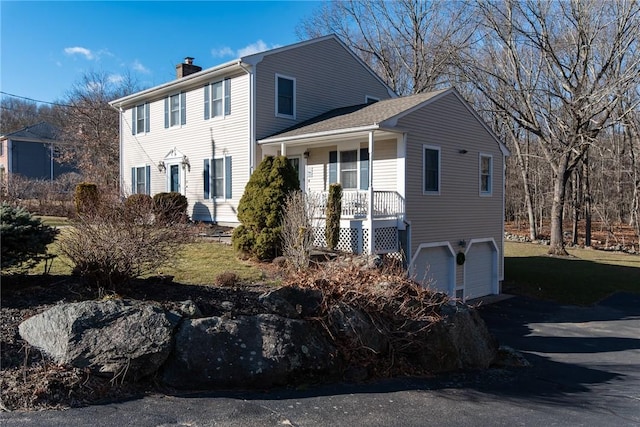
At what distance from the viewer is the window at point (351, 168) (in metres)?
16.5

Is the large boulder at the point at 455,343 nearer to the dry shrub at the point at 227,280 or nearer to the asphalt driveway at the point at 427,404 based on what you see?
the asphalt driveway at the point at 427,404

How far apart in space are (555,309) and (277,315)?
611 inches

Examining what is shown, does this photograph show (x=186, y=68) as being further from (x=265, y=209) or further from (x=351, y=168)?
(x=265, y=209)

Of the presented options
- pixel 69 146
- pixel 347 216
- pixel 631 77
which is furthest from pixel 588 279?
pixel 69 146

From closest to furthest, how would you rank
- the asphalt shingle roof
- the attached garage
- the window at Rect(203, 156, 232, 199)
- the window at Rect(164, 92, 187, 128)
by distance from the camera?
the asphalt shingle roof → the attached garage → the window at Rect(203, 156, 232, 199) → the window at Rect(164, 92, 187, 128)

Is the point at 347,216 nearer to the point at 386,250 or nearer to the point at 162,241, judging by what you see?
the point at 386,250

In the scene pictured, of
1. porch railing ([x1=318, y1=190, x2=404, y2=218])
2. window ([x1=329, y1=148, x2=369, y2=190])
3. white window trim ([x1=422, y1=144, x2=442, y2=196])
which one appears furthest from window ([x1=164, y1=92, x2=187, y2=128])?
white window trim ([x1=422, y1=144, x2=442, y2=196])

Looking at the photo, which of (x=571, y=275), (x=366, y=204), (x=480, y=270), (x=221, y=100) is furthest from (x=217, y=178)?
(x=571, y=275)

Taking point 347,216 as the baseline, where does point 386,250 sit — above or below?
below

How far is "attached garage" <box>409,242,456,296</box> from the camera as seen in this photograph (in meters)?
16.3

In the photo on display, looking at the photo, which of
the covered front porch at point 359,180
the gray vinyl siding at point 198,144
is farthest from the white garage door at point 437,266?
the gray vinyl siding at point 198,144

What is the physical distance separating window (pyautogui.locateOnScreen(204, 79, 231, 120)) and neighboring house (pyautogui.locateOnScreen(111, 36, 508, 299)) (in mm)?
38

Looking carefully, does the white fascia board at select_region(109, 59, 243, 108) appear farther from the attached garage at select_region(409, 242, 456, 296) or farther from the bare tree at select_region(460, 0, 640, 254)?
the bare tree at select_region(460, 0, 640, 254)

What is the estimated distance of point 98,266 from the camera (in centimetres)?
657
